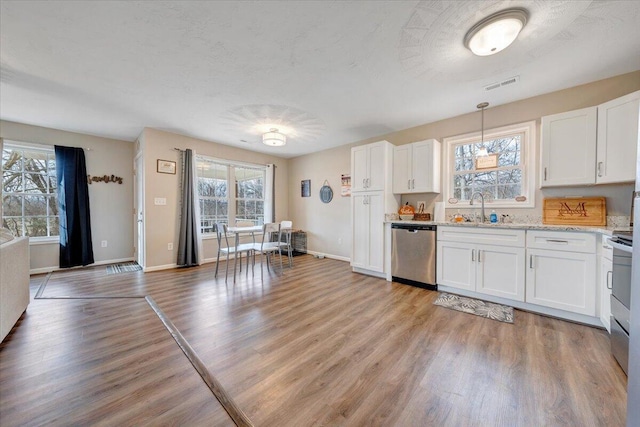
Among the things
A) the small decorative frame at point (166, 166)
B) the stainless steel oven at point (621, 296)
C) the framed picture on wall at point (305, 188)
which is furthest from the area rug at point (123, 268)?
the stainless steel oven at point (621, 296)

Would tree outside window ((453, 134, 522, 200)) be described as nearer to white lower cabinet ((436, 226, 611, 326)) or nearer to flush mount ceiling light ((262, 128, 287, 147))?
white lower cabinet ((436, 226, 611, 326))

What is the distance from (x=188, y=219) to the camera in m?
4.45

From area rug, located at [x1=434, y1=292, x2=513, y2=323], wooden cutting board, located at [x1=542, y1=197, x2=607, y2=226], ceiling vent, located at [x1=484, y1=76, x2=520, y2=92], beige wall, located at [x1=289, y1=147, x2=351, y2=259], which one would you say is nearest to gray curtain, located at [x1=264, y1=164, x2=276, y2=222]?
beige wall, located at [x1=289, y1=147, x2=351, y2=259]

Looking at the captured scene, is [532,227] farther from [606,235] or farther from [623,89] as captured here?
[623,89]

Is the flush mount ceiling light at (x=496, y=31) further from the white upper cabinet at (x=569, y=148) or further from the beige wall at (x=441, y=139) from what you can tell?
the beige wall at (x=441, y=139)

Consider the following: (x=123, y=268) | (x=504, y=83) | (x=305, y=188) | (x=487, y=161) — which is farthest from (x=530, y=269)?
(x=123, y=268)

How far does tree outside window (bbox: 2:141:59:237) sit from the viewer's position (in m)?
3.87

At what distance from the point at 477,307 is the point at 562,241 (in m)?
1.04

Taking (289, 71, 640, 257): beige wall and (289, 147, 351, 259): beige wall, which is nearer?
(289, 71, 640, 257): beige wall

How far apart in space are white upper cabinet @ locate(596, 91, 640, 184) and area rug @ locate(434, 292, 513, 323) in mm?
1605

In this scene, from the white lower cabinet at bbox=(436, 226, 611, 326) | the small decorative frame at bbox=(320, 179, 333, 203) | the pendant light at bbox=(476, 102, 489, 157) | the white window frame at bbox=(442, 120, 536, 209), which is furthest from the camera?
the small decorative frame at bbox=(320, 179, 333, 203)

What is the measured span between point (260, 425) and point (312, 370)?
1.58 ft

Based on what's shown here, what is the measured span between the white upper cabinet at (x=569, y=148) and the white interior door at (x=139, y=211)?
231 inches

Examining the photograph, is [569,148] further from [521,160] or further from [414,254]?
[414,254]
